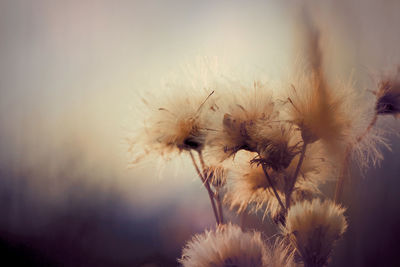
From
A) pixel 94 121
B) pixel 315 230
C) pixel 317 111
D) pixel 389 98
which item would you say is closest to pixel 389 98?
pixel 389 98

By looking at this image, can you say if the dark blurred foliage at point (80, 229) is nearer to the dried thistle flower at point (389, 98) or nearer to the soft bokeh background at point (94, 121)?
the soft bokeh background at point (94, 121)

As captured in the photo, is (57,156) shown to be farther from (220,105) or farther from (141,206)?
(220,105)

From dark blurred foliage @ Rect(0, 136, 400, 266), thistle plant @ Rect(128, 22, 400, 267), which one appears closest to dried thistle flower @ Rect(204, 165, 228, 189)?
thistle plant @ Rect(128, 22, 400, 267)

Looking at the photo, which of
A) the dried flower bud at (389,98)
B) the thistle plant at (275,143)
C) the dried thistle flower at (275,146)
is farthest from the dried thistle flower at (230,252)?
the dried flower bud at (389,98)

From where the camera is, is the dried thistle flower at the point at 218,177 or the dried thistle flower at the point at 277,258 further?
the dried thistle flower at the point at 218,177

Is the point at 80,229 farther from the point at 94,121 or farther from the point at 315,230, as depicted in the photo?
the point at 315,230

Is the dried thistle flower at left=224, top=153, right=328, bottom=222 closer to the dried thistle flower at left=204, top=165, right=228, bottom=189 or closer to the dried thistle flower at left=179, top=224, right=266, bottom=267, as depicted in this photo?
the dried thistle flower at left=204, top=165, right=228, bottom=189

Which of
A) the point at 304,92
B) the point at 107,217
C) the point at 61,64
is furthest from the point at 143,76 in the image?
the point at 304,92

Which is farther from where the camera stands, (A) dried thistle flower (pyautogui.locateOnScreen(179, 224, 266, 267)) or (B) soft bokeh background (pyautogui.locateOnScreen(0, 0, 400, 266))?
(B) soft bokeh background (pyautogui.locateOnScreen(0, 0, 400, 266))
